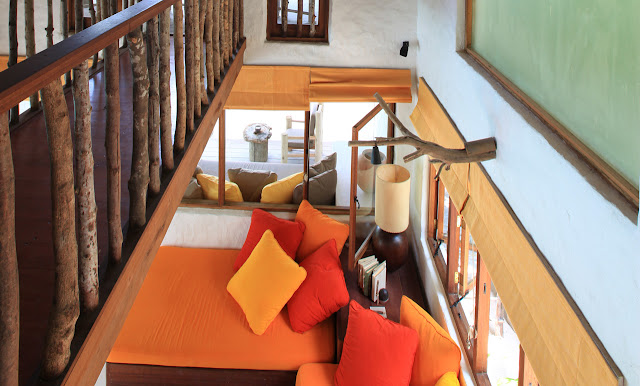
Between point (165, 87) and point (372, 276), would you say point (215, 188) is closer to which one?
point (372, 276)

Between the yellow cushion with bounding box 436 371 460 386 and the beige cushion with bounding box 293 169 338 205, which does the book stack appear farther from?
the yellow cushion with bounding box 436 371 460 386

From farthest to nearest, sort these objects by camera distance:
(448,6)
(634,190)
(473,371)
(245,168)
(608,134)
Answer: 1. (245,168)
2. (448,6)
3. (473,371)
4. (608,134)
5. (634,190)

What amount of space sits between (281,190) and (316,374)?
2173 mm

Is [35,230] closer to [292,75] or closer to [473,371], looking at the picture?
[473,371]

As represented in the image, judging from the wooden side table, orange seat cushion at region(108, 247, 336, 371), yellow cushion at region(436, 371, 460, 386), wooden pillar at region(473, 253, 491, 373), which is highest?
wooden pillar at region(473, 253, 491, 373)

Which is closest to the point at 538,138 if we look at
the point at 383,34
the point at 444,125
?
the point at 444,125

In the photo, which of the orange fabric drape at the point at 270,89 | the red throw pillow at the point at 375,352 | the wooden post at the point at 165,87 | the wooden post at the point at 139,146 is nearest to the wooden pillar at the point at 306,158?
the orange fabric drape at the point at 270,89

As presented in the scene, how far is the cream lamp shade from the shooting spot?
5.06m

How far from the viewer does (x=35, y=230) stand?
2201 millimetres

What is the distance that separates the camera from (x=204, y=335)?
16.4 ft

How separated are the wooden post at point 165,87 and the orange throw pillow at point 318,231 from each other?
3167 mm

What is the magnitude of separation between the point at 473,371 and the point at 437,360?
0.25m

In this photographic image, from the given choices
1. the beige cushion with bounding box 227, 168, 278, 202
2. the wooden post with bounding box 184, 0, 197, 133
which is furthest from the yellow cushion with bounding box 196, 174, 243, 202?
the wooden post with bounding box 184, 0, 197, 133

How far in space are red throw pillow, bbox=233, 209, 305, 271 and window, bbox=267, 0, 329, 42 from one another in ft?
5.64
